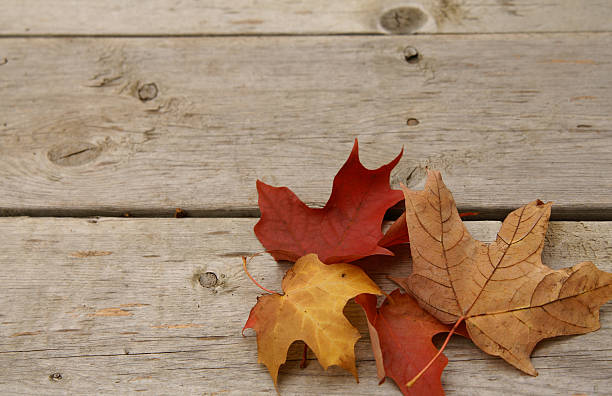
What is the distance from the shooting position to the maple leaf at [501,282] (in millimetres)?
631

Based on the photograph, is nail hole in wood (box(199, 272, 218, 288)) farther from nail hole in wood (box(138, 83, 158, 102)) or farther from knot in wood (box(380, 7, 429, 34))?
knot in wood (box(380, 7, 429, 34))

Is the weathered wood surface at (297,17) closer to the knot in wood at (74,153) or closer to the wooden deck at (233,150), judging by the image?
the wooden deck at (233,150)

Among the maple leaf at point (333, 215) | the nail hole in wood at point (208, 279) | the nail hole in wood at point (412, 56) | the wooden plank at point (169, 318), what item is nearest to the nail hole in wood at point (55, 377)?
the wooden plank at point (169, 318)

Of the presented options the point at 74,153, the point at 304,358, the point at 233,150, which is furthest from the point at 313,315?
the point at 74,153

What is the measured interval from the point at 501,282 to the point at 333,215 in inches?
10.4

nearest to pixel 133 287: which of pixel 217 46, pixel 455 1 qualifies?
pixel 217 46

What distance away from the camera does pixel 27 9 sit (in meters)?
1.11

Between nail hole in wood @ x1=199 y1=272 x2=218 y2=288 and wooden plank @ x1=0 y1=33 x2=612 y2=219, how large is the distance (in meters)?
0.13

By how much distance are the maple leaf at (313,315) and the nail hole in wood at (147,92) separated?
552 millimetres

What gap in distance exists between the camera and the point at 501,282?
646 millimetres

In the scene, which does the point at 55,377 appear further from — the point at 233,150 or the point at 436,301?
the point at 436,301

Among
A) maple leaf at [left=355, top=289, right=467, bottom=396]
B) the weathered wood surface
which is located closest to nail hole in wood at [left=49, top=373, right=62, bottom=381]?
maple leaf at [left=355, top=289, right=467, bottom=396]

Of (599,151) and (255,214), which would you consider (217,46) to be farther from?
(599,151)

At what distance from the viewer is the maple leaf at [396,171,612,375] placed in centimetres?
63
